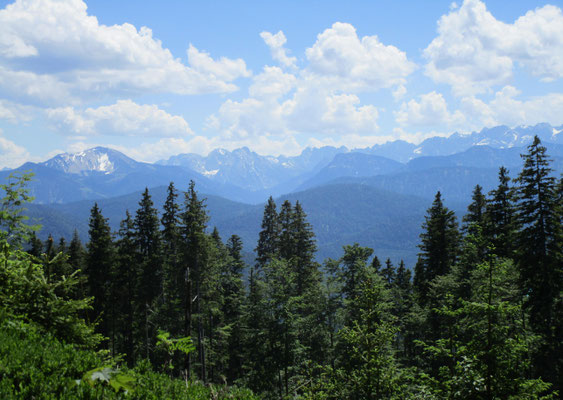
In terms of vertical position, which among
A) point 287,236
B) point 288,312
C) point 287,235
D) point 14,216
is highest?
point 14,216

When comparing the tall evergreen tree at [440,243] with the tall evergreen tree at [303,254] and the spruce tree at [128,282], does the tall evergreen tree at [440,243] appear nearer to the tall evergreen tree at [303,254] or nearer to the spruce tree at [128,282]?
the tall evergreen tree at [303,254]

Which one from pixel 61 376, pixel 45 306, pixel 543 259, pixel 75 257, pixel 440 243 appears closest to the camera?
pixel 61 376

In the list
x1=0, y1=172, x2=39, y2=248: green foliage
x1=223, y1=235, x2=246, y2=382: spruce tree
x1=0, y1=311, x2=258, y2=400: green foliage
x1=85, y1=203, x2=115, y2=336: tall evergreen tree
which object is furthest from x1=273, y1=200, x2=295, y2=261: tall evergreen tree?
x1=0, y1=311, x2=258, y2=400: green foliage

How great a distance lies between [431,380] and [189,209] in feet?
68.5

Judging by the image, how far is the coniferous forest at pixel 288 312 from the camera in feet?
20.7

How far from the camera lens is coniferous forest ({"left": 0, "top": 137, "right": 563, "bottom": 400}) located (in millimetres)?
6301

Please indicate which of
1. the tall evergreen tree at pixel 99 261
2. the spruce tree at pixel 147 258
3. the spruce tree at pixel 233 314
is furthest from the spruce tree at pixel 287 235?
the tall evergreen tree at pixel 99 261

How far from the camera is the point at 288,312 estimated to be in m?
21.2

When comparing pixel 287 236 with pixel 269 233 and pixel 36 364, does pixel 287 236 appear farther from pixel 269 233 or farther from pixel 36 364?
pixel 36 364

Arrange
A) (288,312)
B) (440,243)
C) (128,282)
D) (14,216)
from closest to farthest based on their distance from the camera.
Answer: (14,216), (288,312), (440,243), (128,282)

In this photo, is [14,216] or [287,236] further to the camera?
[287,236]

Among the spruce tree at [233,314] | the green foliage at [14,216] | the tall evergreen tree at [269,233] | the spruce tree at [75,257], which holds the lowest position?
the spruce tree at [233,314]

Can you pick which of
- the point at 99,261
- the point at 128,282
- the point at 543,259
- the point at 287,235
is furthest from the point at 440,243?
the point at 99,261

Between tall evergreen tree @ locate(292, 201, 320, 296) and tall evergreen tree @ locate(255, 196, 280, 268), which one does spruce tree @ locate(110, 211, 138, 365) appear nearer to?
tall evergreen tree @ locate(292, 201, 320, 296)
